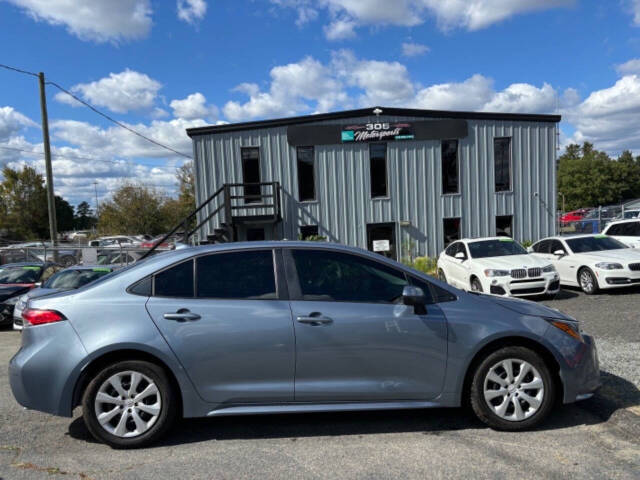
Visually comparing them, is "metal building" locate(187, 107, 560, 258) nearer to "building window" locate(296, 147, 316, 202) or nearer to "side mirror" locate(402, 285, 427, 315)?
"building window" locate(296, 147, 316, 202)

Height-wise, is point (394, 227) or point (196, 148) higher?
point (196, 148)

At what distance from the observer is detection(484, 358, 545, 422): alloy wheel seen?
3891 mm

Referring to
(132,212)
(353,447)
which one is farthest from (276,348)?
(132,212)

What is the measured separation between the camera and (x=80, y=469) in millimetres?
3479

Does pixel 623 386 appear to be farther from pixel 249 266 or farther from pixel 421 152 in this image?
pixel 421 152

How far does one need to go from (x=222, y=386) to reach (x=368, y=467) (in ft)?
4.04

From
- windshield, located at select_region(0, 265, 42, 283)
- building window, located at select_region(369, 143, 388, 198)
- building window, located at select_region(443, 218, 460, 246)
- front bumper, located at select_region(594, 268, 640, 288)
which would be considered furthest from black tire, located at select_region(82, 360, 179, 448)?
building window, located at select_region(443, 218, 460, 246)

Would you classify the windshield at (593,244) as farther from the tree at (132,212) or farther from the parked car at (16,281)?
the tree at (132,212)

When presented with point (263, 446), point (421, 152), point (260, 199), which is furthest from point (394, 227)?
point (263, 446)

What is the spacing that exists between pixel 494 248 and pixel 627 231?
18.0ft

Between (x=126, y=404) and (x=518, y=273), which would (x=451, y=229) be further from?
(x=126, y=404)

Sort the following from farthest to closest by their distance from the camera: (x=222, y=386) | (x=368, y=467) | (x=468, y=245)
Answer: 1. (x=468, y=245)
2. (x=222, y=386)
3. (x=368, y=467)

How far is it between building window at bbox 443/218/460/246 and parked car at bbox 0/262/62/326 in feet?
42.0

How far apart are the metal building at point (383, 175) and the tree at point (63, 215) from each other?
65441 millimetres
